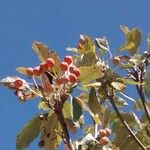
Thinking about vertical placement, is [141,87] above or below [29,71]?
below

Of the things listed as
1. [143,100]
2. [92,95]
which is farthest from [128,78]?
[92,95]

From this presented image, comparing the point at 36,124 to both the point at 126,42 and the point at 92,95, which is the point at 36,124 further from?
the point at 126,42

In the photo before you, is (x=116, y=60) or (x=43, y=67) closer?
(x=43, y=67)

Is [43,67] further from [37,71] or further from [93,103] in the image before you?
[93,103]

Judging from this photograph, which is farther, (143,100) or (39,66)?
(143,100)

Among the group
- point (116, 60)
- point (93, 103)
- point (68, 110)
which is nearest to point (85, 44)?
point (116, 60)

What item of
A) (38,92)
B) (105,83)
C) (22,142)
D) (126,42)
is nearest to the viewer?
(38,92)

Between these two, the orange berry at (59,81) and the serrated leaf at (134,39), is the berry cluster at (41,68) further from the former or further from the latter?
the serrated leaf at (134,39)

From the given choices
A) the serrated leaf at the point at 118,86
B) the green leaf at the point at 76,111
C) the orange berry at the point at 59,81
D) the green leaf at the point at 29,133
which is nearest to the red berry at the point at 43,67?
the orange berry at the point at 59,81
